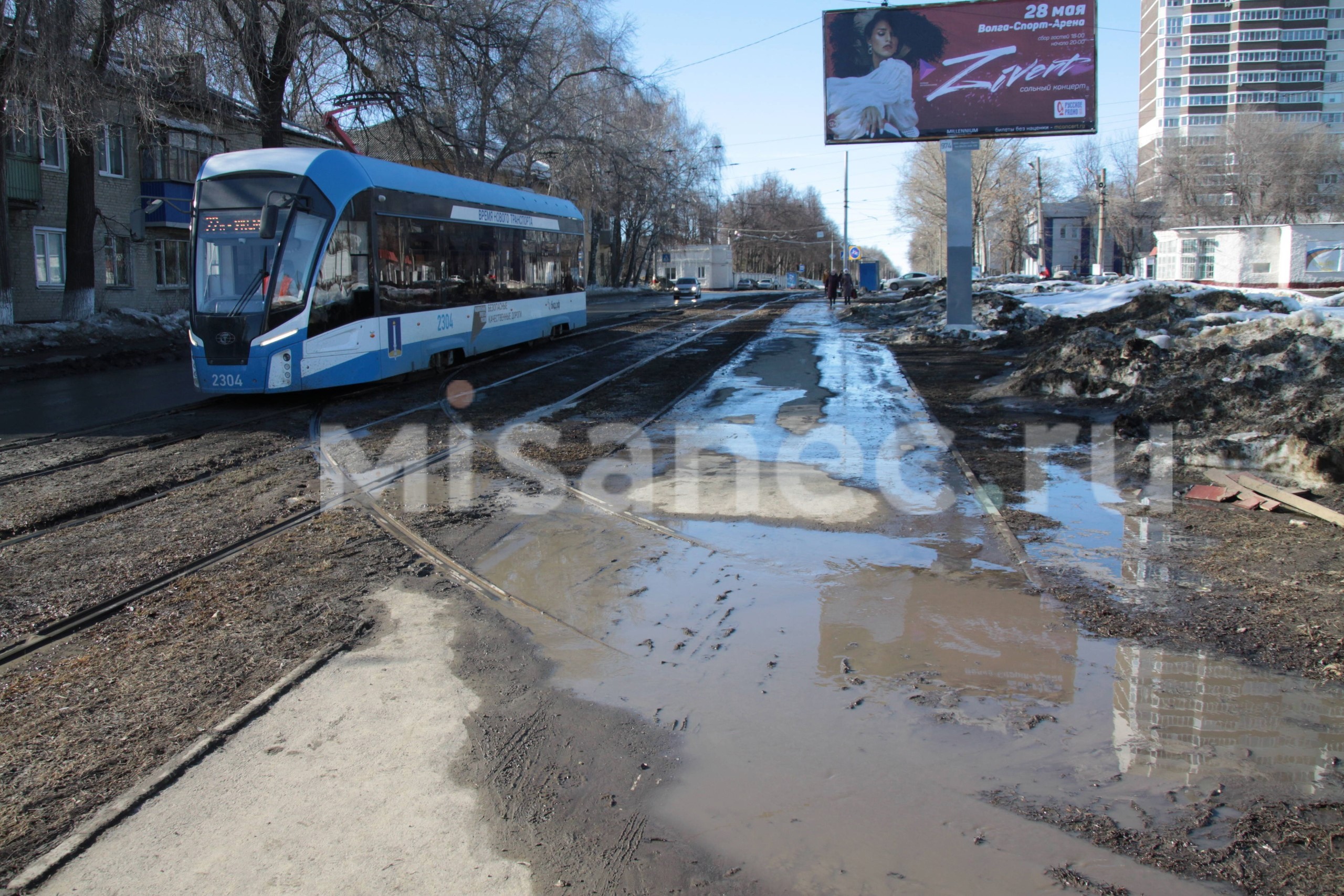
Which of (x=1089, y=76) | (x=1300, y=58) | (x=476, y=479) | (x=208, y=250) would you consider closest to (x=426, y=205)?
(x=208, y=250)

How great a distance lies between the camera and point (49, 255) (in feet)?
103

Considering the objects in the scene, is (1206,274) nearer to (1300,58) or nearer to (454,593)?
(454,593)

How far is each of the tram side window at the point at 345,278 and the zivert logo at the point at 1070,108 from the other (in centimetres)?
1741

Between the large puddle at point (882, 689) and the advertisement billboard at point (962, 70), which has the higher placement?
the advertisement billboard at point (962, 70)

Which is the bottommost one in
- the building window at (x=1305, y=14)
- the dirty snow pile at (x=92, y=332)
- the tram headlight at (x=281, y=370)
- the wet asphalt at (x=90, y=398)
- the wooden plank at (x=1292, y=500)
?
the wooden plank at (x=1292, y=500)

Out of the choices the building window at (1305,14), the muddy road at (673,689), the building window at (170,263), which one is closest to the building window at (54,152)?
the building window at (170,263)

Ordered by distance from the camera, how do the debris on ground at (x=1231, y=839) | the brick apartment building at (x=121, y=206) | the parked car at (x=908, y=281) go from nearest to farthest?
the debris on ground at (x=1231, y=839) < the brick apartment building at (x=121, y=206) < the parked car at (x=908, y=281)

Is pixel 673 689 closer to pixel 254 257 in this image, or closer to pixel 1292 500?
pixel 1292 500

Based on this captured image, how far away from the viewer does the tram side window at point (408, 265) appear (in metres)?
14.3

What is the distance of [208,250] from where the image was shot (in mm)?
12664

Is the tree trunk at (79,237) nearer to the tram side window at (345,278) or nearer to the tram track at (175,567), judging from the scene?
the tram side window at (345,278)

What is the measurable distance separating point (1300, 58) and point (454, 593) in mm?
161384

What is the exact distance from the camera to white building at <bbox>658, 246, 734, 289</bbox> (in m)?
86.6

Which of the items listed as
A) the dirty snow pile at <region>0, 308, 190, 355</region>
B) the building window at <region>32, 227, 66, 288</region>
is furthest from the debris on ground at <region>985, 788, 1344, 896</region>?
the building window at <region>32, 227, 66, 288</region>
